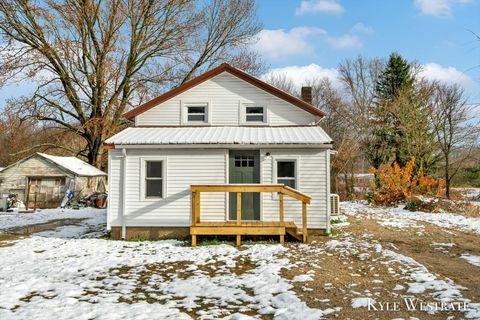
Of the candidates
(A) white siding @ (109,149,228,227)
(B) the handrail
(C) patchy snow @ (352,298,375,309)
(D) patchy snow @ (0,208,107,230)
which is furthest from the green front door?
(D) patchy snow @ (0,208,107,230)

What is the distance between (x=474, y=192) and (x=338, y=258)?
25.0 metres

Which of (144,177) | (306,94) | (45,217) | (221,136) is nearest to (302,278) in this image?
(221,136)

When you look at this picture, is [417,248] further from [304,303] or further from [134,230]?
[134,230]

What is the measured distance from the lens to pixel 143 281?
6633mm

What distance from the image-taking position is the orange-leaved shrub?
18.8 meters

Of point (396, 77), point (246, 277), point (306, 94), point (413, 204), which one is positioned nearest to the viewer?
point (246, 277)

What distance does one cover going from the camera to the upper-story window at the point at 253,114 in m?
13.0

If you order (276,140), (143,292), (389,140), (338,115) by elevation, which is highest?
(338,115)

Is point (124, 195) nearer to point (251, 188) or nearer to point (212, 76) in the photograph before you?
point (251, 188)

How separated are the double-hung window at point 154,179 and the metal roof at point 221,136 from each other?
0.85m

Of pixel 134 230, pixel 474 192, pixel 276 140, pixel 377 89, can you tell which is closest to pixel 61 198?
pixel 134 230

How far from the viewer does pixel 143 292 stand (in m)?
5.97

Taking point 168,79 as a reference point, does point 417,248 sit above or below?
below

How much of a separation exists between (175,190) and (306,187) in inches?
173
